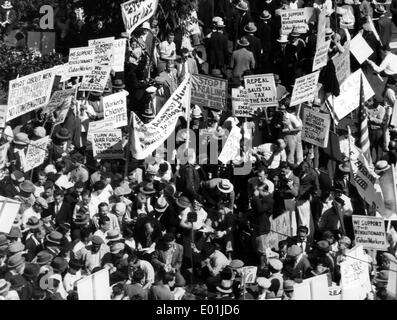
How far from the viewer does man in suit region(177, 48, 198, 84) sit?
3075 cm

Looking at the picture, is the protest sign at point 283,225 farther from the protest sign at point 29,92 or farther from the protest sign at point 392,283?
the protest sign at point 29,92

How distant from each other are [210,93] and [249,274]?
4611mm

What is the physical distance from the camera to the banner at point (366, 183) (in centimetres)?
2773

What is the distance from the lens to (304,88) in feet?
97.9

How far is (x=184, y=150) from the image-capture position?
95.0 ft

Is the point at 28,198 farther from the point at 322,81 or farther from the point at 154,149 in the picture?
the point at 322,81

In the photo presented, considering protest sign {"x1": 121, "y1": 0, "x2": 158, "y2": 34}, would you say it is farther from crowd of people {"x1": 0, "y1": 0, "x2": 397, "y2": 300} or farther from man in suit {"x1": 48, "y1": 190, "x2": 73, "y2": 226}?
man in suit {"x1": 48, "y1": 190, "x2": 73, "y2": 226}

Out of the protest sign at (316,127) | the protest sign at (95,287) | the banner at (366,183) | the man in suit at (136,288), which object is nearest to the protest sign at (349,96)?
the protest sign at (316,127)

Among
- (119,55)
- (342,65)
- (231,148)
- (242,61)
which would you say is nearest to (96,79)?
(119,55)

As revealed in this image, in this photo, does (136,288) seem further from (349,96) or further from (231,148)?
(349,96)

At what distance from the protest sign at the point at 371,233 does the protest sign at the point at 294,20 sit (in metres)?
6.08
